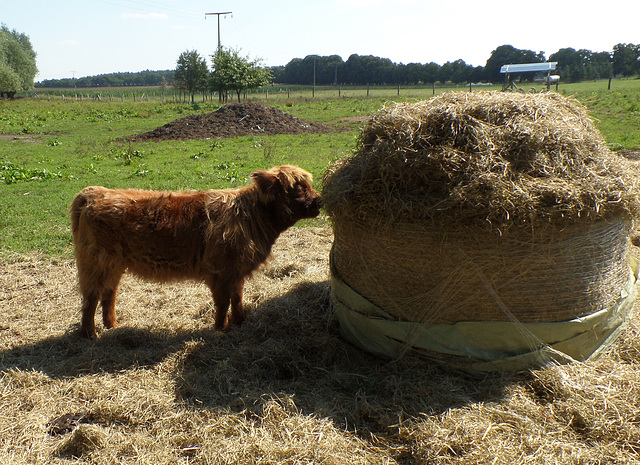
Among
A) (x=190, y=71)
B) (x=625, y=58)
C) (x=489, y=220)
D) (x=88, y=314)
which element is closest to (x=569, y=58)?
→ (x=625, y=58)

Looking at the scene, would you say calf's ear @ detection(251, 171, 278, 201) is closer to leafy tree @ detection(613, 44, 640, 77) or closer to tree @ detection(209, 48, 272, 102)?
tree @ detection(209, 48, 272, 102)

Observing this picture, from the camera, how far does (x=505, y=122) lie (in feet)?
12.7

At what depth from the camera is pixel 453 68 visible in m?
85.0

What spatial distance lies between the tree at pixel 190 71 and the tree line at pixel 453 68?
305 centimetres

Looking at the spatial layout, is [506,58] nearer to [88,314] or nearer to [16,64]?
[16,64]

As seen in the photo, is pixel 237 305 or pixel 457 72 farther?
pixel 457 72

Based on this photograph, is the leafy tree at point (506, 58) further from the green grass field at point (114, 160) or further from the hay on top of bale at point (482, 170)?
the hay on top of bale at point (482, 170)

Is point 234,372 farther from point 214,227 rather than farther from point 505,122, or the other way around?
point 505,122

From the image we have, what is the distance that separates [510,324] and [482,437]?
947 millimetres

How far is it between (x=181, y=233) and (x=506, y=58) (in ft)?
272

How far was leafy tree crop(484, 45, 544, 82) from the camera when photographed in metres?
72.4

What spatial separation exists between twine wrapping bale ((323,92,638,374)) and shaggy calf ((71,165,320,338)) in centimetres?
102

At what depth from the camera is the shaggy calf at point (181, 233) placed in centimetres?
453

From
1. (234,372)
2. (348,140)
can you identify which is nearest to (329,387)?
(234,372)
